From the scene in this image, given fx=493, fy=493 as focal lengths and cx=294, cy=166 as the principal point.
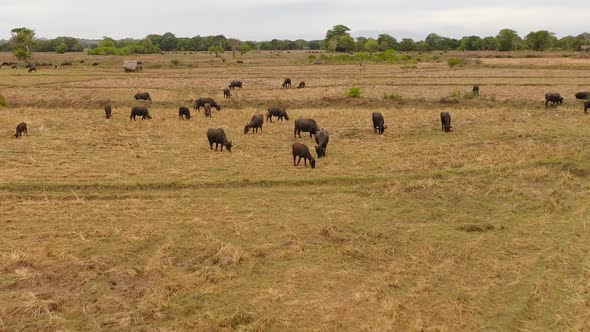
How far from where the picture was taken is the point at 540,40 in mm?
102000

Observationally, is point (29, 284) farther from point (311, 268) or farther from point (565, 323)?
point (565, 323)

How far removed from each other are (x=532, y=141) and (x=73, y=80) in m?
43.4

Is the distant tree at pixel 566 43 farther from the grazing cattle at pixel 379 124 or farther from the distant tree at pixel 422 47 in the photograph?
the grazing cattle at pixel 379 124

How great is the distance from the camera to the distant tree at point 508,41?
106181 millimetres

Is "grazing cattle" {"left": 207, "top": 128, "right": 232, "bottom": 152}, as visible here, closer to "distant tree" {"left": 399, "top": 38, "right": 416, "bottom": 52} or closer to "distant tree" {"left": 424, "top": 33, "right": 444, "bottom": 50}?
"distant tree" {"left": 399, "top": 38, "right": 416, "bottom": 52}

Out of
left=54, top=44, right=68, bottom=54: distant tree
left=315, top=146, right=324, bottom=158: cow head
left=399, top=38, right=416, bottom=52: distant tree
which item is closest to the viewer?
left=315, top=146, right=324, bottom=158: cow head

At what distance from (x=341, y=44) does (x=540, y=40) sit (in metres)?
41.2

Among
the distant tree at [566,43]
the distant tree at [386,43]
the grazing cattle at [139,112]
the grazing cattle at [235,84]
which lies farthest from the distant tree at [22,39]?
the distant tree at [566,43]

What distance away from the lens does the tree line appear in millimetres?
101875

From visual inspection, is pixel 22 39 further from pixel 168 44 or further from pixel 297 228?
pixel 297 228

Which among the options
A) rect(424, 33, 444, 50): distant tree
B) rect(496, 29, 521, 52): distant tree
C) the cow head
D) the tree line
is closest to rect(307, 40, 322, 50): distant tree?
the tree line

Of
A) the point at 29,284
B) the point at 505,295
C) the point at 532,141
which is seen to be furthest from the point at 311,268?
the point at 532,141

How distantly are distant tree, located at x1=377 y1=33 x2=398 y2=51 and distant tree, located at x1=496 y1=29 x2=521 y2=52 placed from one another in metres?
22.6

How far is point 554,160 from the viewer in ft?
56.9
